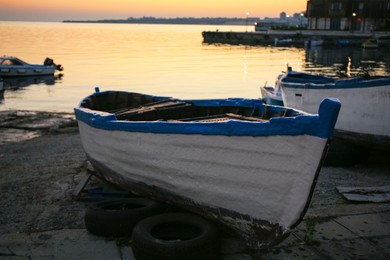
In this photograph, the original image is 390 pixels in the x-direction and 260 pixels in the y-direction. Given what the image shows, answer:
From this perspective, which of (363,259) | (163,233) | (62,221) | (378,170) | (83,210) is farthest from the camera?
(378,170)

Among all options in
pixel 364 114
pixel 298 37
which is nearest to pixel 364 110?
pixel 364 114

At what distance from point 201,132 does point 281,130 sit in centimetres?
107

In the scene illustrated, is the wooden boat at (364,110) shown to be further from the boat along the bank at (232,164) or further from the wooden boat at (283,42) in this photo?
the wooden boat at (283,42)

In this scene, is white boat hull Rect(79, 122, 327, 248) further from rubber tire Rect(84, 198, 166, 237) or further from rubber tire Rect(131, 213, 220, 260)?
rubber tire Rect(84, 198, 166, 237)

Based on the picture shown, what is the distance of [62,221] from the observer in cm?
659

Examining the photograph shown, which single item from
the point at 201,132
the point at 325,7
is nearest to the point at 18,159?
the point at 201,132

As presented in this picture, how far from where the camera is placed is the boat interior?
697 centimetres

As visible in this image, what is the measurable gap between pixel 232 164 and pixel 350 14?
9024 cm

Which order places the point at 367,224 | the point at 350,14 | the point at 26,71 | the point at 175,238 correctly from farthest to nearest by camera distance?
the point at 350,14 < the point at 26,71 < the point at 367,224 < the point at 175,238

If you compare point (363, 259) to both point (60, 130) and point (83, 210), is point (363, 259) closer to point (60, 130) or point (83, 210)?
point (83, 210)

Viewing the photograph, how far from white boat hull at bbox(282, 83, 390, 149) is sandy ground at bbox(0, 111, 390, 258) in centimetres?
72

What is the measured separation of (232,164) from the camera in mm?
5176

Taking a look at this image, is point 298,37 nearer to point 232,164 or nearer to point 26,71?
point 26,71

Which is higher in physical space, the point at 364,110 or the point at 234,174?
the point at 364,110
